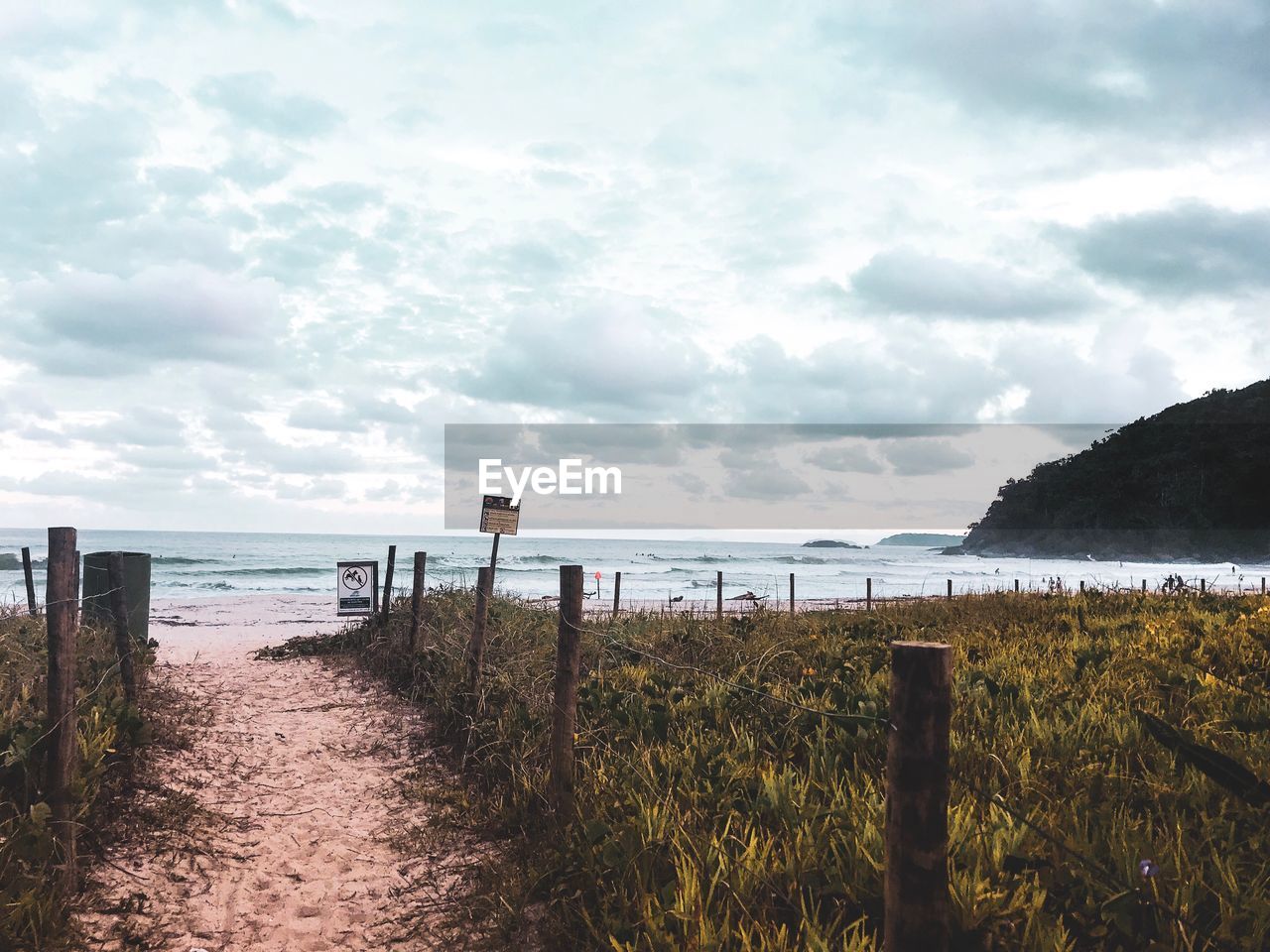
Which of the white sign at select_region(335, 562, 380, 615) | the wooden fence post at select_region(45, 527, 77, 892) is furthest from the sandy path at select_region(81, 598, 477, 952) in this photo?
the white sign at select_region(335, 562, 380, 615)

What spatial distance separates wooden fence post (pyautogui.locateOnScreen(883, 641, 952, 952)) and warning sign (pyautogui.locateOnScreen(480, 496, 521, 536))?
23.3 ft

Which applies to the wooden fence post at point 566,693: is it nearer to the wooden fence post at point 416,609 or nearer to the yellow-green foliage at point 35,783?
the yellow-green foliage at point 35,783

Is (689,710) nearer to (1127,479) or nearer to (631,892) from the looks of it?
(631,892)

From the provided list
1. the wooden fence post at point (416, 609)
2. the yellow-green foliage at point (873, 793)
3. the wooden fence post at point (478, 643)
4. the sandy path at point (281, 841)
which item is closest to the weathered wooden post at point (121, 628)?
the sandy path at point (281, 841)

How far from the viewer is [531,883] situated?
4.09 metres

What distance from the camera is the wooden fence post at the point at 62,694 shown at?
169 inches

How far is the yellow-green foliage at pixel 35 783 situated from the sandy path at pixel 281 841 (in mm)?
332

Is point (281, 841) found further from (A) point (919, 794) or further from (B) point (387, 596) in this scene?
(B) point (387, 596)

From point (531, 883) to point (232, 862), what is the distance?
228cm

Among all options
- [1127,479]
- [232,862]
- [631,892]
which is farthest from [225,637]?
[1127,479]

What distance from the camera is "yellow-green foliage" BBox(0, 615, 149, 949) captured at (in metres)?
3.72

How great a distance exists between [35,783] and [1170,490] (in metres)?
81.5

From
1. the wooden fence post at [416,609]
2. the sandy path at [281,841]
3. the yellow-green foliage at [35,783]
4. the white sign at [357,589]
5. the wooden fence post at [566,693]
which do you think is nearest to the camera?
the yellow-green foliage at [35,783]

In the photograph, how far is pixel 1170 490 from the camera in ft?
225
